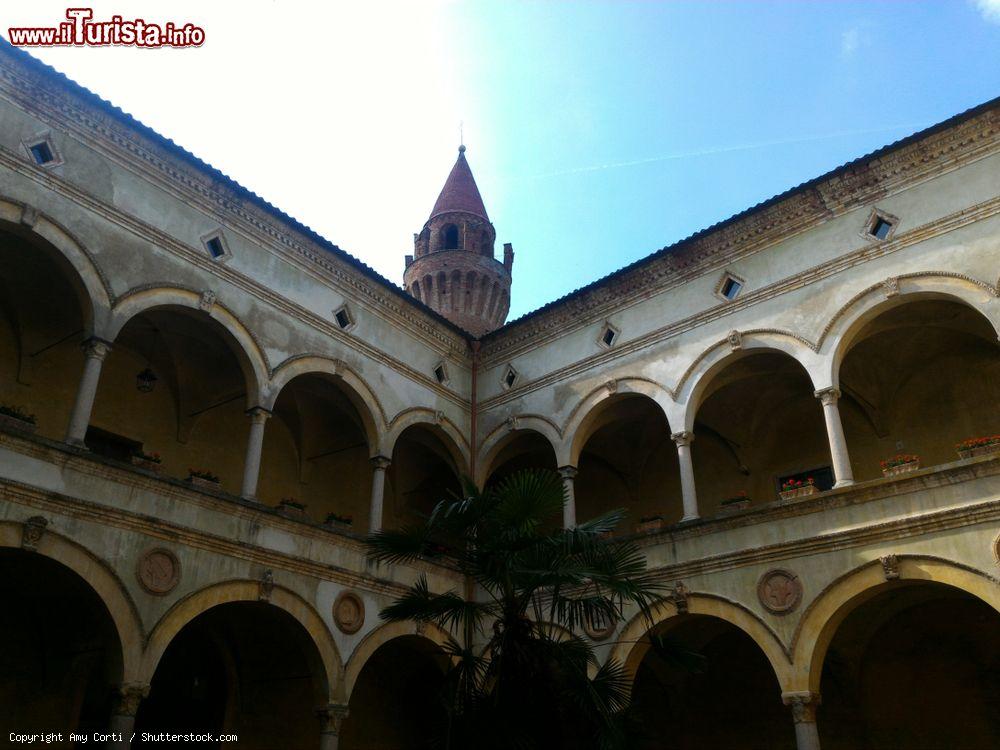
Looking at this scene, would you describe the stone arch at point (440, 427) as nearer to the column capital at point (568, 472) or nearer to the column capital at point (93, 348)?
the column capital at point (568, 472)

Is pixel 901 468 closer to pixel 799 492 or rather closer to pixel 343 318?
pixel 799 492

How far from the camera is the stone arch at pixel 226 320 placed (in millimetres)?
11625

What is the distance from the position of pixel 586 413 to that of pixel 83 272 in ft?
25.9

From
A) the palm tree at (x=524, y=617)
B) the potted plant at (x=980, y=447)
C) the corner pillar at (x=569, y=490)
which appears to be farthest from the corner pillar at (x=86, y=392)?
the potted plant at (x=980, y=447)

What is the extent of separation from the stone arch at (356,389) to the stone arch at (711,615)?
4.86 meters

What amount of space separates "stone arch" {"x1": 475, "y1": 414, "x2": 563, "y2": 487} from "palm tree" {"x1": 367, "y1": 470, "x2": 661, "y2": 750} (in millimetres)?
6484

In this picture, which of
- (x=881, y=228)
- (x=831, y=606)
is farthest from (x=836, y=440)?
(x=881, y=228)

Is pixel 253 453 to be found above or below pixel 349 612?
above

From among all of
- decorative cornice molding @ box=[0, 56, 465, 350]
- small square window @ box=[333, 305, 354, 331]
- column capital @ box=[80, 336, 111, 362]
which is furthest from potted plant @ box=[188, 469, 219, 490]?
decorative cornice molding @ box=[0, 56, 465, 350]

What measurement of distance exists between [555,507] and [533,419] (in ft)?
22.9

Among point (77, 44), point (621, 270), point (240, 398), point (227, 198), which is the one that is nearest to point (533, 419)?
point (621, 270)

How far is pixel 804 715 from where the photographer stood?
10.7 meters

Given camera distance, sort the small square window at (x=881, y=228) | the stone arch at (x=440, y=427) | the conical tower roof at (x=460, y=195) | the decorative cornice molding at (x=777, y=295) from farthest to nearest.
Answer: the conical tower roof at (x=460, y=195) < the stone arch at (x=440, y=427) < the small square window at (x=881, y=228) < the decorative cornice molding at (x=777, y=295)

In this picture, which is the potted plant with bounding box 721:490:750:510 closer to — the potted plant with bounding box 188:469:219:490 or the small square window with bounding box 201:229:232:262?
the potted plant with bounding box 188:469:219:490
